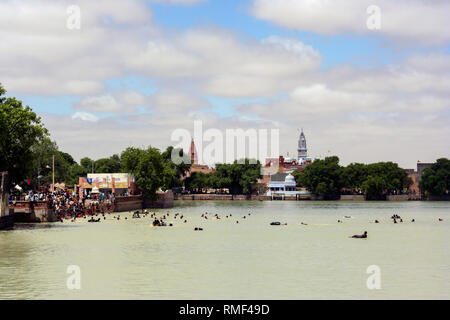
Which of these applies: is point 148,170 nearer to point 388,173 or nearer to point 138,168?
point 138,168

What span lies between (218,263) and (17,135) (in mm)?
30238

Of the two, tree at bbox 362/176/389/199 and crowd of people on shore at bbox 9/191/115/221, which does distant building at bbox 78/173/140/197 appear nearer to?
crowd of people on shore at bbox 9/191/115/221

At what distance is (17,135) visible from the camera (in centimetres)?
6431

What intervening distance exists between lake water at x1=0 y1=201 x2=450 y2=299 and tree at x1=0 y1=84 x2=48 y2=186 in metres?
6.33

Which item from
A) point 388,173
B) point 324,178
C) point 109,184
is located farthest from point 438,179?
point 109,184

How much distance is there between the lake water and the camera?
32656 millimetres

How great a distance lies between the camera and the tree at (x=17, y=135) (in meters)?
63.7

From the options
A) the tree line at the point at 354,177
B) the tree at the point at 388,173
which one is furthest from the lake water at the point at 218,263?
the tree at the point at 388,173

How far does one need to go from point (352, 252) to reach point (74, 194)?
59.1 meters

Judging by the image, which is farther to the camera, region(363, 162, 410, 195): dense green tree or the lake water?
region(363, 162, 410, 195): dense green tree

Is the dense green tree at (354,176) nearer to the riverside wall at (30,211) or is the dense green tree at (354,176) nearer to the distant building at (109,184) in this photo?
the distant building at (109,184)

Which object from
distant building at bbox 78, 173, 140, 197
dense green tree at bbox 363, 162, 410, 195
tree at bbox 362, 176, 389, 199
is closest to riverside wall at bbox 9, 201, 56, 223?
distant building at bbox 78, 173, 140, 197

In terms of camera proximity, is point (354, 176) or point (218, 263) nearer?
point (218, 263)
